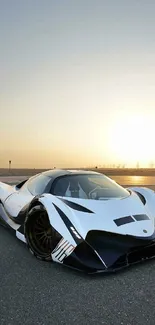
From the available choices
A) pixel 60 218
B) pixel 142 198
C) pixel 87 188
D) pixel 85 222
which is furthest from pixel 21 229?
pixel 142 198

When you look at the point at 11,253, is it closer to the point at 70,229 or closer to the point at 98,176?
the point at 70,229

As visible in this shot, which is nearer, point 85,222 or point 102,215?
point 85,222

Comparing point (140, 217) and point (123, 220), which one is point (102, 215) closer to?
point (123, 220)

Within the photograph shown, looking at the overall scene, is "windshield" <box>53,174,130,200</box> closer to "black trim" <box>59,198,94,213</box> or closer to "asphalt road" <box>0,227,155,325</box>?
"black trim" <box>59,198,94,213</box>

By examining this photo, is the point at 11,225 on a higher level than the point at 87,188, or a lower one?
lower

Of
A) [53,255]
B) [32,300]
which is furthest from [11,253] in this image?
[32,300]

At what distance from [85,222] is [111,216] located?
0.39m

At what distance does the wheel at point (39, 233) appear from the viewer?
12.1ft

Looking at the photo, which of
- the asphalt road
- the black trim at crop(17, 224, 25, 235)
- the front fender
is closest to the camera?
the asphalt road

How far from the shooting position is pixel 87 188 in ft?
15.4

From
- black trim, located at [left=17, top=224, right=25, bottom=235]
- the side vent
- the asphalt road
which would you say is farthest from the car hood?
black trim, located at [left=17, top=224, right=25, bottom=235]

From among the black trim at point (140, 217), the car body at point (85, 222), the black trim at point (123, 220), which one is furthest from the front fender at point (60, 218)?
the black trim at point (140, 217)

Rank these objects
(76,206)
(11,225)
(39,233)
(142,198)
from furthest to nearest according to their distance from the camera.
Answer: (11,225) < (142,198) < (39,233) < (76,206)

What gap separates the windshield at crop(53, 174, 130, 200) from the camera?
4434 mm
